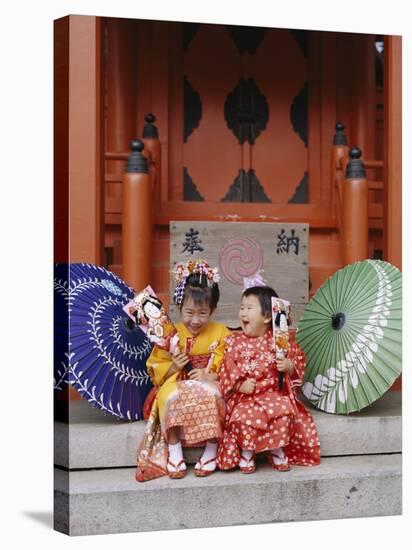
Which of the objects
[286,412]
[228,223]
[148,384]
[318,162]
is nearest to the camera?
[286,412]

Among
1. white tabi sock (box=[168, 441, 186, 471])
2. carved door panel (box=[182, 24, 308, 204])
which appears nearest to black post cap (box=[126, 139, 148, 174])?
carved door panel (box=[182, 24, 308, 204])

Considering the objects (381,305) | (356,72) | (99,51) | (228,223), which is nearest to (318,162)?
(356,72)

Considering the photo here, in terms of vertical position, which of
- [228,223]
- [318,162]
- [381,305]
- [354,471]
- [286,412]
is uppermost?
[318,162]

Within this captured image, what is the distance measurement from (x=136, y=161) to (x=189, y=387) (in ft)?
5.62

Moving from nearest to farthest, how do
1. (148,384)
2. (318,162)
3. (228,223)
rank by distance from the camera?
1. (148,384)
2. (228,223)
3. (318,162)

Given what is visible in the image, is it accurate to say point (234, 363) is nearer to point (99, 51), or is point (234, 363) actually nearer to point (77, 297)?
point (77, 297)

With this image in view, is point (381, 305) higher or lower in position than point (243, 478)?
higher

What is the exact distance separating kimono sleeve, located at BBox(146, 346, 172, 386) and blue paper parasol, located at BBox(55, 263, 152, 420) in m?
0.14

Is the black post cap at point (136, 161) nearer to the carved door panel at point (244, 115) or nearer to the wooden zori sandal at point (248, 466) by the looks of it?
the carved door panel at point (244, 115)

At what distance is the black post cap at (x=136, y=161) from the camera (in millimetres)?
6293

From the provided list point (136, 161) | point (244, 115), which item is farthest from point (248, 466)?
point (244, 115)

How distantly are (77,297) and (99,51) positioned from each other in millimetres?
1470

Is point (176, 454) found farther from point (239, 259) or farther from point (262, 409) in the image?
point (239, 259)

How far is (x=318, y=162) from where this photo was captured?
301 inches
